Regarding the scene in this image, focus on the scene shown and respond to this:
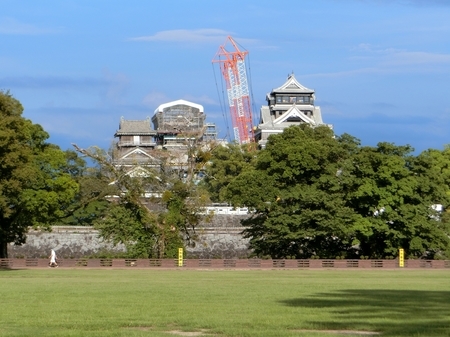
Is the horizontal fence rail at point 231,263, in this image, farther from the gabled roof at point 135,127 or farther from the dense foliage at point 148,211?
the gabled roof at point 135,127

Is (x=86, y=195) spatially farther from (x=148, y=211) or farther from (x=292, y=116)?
(x=292, y=116)

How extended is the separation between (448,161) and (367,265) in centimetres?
3453

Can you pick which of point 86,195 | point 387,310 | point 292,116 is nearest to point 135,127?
point 292,116

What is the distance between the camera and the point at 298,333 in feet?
58.2

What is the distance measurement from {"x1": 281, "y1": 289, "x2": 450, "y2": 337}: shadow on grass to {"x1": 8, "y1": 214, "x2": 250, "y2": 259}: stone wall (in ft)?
168

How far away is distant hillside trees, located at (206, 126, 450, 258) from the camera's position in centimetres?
6462

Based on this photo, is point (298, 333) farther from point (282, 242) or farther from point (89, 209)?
point (89, 209)

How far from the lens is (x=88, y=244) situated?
272 feet

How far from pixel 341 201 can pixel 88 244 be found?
85.7 feet

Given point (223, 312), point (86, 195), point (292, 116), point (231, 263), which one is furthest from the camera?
point (292, 116)

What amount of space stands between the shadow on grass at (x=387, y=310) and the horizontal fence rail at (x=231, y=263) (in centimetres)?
3015

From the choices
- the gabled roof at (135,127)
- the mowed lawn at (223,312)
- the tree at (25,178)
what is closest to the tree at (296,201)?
the tree at (25,178)

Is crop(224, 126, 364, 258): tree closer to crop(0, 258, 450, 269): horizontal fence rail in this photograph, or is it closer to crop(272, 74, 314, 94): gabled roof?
crop(0, 258, 450, 269): horizontal fence rail

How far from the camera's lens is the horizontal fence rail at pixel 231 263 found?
202ft
